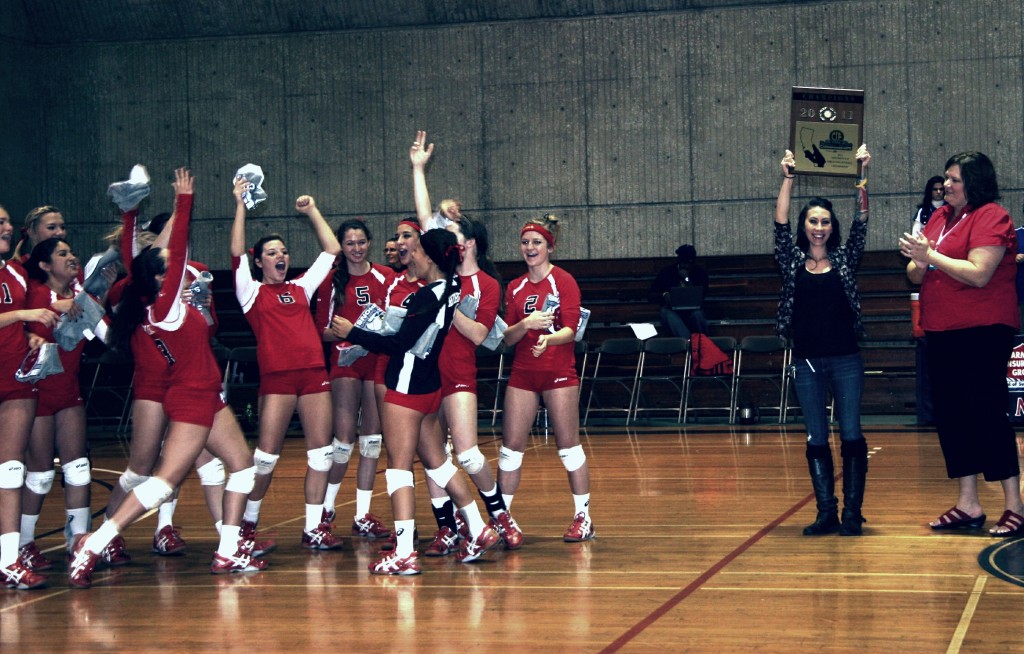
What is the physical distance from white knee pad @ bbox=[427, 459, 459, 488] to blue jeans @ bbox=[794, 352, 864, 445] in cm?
181

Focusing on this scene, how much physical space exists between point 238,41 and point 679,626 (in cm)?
1379

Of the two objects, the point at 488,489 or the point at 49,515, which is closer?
the point at 488,489

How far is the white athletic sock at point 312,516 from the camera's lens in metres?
6.27

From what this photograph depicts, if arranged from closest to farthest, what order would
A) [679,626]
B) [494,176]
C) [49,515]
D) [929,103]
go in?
[679,626] → [49,515] → [929,103] → [494,176]

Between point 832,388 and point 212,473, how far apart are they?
10.3 ft

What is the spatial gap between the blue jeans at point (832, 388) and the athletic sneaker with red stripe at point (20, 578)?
12.2 ft

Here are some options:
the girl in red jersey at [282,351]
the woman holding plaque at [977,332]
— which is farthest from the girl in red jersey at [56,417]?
the woman holding plaque at [977,332]

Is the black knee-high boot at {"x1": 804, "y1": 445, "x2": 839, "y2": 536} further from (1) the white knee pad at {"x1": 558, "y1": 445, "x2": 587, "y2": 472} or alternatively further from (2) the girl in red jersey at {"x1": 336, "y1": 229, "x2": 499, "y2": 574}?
(2) the girl in red jersey at {"x1": 336, "y1": 229, "x2": 499, "y2": 574}

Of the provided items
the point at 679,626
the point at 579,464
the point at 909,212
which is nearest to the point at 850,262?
the point at 579,464

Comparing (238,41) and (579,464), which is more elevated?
(238,41)

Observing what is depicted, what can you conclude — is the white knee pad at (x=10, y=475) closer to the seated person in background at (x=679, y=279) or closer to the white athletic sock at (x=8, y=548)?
the white athletic sock at (x=8, y=548)

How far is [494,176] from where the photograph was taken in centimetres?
1605

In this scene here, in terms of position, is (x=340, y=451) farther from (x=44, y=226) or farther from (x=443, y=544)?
(x=44, y=226)

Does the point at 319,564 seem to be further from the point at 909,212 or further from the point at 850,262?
the point at 909,212
